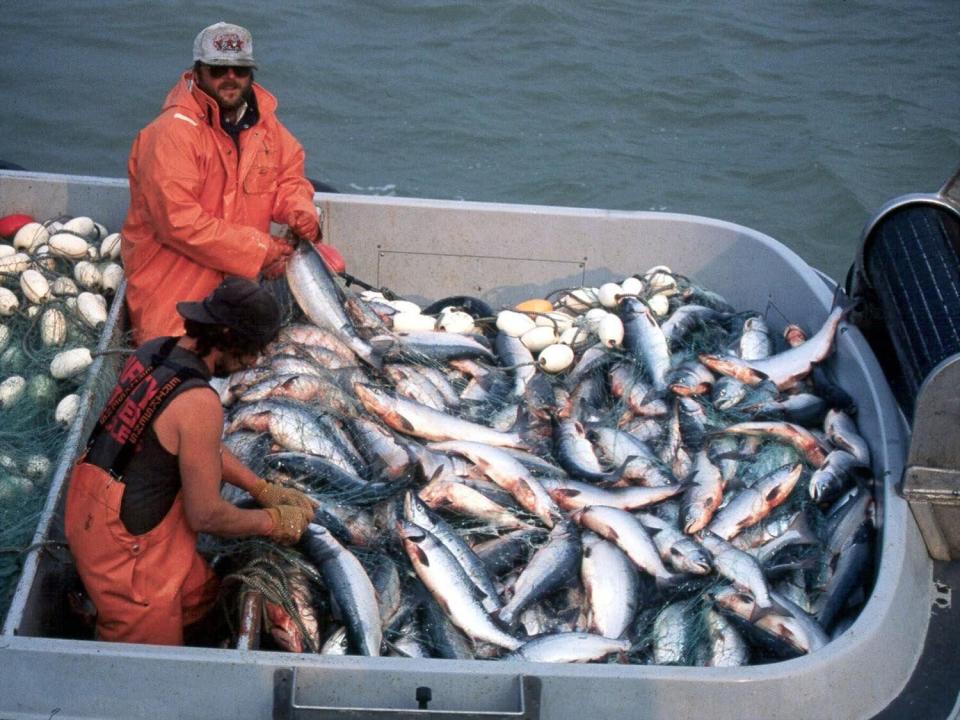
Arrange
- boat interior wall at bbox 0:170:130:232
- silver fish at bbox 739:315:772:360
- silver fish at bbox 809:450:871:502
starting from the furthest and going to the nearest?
boat interior wall at bbox 0:170:130:232, silver fish at bbox 739:315:772:360, silver fish at bbox 809:450:871:502

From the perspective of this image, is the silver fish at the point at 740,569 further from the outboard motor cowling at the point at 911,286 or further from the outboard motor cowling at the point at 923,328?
the outboard motor cowling at the point at 911,286

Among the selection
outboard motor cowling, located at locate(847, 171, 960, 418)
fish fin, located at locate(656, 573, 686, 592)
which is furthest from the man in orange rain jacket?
outboard motor cowling, located at locate(847, 171, 960, 418)

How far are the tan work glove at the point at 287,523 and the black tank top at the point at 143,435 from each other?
1.47 feet

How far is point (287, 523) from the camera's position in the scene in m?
3.99

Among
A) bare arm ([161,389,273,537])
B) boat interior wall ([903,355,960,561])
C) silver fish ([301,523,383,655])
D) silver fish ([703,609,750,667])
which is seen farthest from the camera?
boat interior wall ([903,355,960,561])

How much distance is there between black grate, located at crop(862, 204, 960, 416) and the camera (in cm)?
469

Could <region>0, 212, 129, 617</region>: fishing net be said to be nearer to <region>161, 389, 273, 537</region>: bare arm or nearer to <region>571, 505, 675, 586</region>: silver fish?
<region>161, 389, 273, 537</region>: bare arm

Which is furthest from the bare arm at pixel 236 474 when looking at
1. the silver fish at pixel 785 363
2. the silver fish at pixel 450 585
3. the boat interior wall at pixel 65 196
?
the boat interior wall at pixel 65 196

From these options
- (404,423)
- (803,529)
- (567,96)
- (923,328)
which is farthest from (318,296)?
(567,96)

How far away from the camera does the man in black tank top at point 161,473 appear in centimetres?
346

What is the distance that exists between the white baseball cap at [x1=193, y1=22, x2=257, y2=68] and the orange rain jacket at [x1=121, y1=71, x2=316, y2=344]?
0.22 meters

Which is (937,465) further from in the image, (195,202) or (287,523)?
(195,202)

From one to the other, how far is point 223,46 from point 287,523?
243cm

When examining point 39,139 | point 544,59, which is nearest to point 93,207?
point 39,139
